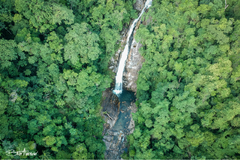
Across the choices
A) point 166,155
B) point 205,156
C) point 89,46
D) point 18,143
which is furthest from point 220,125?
point 18,143

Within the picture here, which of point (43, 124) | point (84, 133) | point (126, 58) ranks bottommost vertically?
point (84, 133)

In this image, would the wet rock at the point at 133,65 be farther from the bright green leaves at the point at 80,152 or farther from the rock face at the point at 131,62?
the bright green leaves at the point at 80,152

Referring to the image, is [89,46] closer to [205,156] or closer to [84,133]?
[84,133]

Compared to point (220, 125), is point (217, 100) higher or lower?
higher

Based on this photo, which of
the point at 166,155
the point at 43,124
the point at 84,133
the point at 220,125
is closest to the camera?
the point at 220,125

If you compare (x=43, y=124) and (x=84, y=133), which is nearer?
(x=43, y=124)

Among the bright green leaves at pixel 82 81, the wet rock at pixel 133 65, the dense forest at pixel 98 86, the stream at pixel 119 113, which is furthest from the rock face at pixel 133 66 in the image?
the bright green leaves at pixel 82 81

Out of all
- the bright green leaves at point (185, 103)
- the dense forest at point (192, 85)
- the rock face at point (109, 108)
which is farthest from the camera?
the rock face at point (109, 108)

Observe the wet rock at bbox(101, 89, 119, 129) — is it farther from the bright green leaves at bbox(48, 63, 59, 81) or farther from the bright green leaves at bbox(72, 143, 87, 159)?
the bright green leaves at bbox(48, 63, 59, 81)
